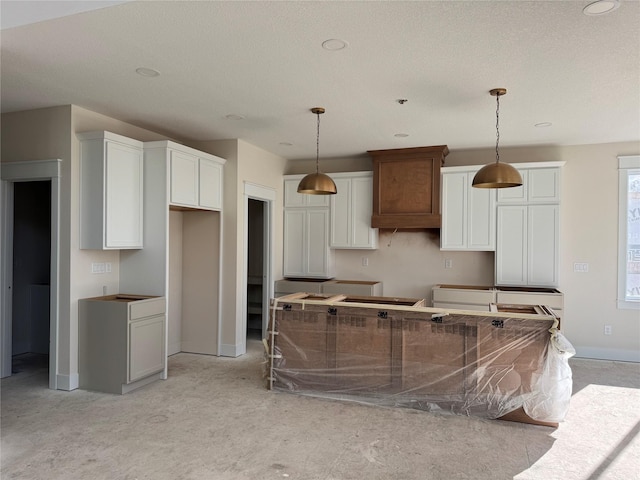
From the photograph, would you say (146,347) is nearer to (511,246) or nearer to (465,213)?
(465,213)

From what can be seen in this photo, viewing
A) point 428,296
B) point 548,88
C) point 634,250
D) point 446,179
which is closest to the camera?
point 548,88

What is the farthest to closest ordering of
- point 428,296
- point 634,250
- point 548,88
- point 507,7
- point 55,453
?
1. point 428,296
2. point 634,250
3. point 548,88
4. point 55,453
5. point 507,7

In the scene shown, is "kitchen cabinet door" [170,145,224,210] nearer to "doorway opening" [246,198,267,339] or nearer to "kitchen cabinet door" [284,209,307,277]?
"kitchen cabinet door" [284,209,307,277]

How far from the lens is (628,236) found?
18.1ft

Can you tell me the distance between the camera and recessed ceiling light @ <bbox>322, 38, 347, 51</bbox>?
2.80 metres

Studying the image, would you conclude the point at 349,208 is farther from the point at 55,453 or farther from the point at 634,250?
the point at 55,453

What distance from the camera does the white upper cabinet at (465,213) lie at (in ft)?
18.8

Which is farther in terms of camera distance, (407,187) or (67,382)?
(407,187)

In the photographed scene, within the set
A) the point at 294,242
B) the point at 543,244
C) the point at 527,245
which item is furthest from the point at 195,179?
the point at 543,244

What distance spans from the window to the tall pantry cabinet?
495 centimetres

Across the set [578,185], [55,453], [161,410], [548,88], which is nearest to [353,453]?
[161,410]

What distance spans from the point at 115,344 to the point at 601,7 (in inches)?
174

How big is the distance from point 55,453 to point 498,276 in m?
4.95

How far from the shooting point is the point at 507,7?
241 centimetres
